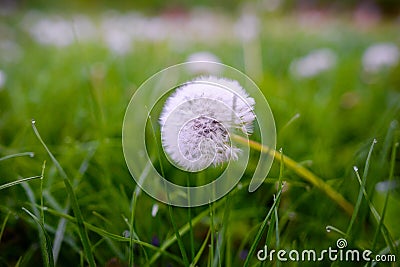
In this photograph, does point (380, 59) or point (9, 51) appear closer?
point (380, 59)

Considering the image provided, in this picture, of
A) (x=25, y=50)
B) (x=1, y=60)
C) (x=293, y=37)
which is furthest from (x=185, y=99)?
(x=293, y=37)

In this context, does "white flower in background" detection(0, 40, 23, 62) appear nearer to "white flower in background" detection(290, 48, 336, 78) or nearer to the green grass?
the green grass

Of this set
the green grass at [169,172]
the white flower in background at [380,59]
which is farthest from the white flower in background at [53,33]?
the white flower in background at [380,59]

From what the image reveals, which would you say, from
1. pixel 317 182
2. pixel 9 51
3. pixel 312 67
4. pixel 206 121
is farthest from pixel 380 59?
pixel 9 51

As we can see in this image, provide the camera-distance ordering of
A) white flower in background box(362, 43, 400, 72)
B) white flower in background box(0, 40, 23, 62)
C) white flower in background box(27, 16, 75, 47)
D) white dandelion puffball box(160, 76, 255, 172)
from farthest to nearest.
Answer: white flower in background box(27, 16, 75, 47) → white flower in background box(0, 40, 23, 62) → white flower in background box(362, 43, 400, 72) → white dandelion puffball box(160, 76, 255, 172)

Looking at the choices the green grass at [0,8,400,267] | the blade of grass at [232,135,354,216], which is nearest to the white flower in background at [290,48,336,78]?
the green grass at [0,8,400,267]

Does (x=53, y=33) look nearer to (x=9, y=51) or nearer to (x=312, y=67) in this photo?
(x=9, y=51)

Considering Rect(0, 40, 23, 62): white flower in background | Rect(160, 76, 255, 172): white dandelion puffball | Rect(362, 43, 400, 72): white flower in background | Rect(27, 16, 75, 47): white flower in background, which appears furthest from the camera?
Rect(27, 16, 75, 47): white flower in background
